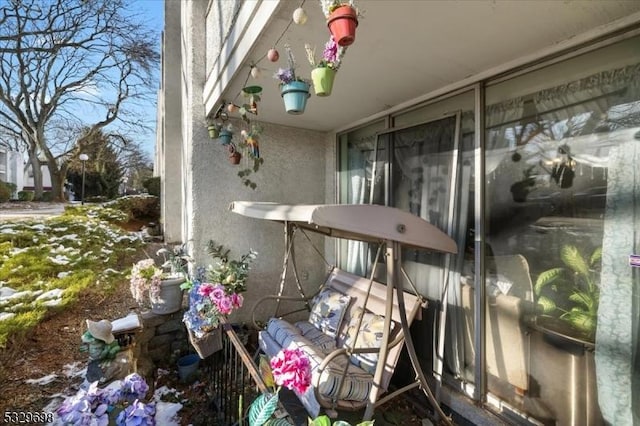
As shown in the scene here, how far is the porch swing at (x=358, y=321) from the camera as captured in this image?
2.47 metres

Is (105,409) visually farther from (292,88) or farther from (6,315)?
(6,315)

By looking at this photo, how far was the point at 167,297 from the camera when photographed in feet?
13.8

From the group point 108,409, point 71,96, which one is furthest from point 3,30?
point 108,409

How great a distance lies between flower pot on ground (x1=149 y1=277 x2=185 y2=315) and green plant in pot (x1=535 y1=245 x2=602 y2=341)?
4102 millimetres

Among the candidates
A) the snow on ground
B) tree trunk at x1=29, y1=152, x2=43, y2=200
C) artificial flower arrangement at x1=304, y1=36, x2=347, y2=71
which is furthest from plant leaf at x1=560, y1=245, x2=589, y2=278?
tree trunk at x1=29, y1=152, x2=43, y2=200

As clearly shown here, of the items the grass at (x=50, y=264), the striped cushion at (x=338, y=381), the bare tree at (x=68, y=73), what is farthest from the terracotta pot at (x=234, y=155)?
the bare tree at (x=68, y=73)

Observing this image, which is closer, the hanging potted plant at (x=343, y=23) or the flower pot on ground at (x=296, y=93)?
the hanging potted plant at (x=343, y=23)

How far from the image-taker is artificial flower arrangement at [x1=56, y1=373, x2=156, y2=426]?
1648mm

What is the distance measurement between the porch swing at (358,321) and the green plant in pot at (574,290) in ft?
2.54

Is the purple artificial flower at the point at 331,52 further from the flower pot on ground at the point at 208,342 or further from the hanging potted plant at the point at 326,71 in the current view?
the flower pot on ground at the point at 208,342

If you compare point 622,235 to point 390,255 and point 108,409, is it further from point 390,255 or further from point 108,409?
point 108,409

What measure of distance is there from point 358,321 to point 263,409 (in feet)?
5.37

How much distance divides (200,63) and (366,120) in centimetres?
264

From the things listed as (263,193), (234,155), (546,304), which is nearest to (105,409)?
(234,155)
